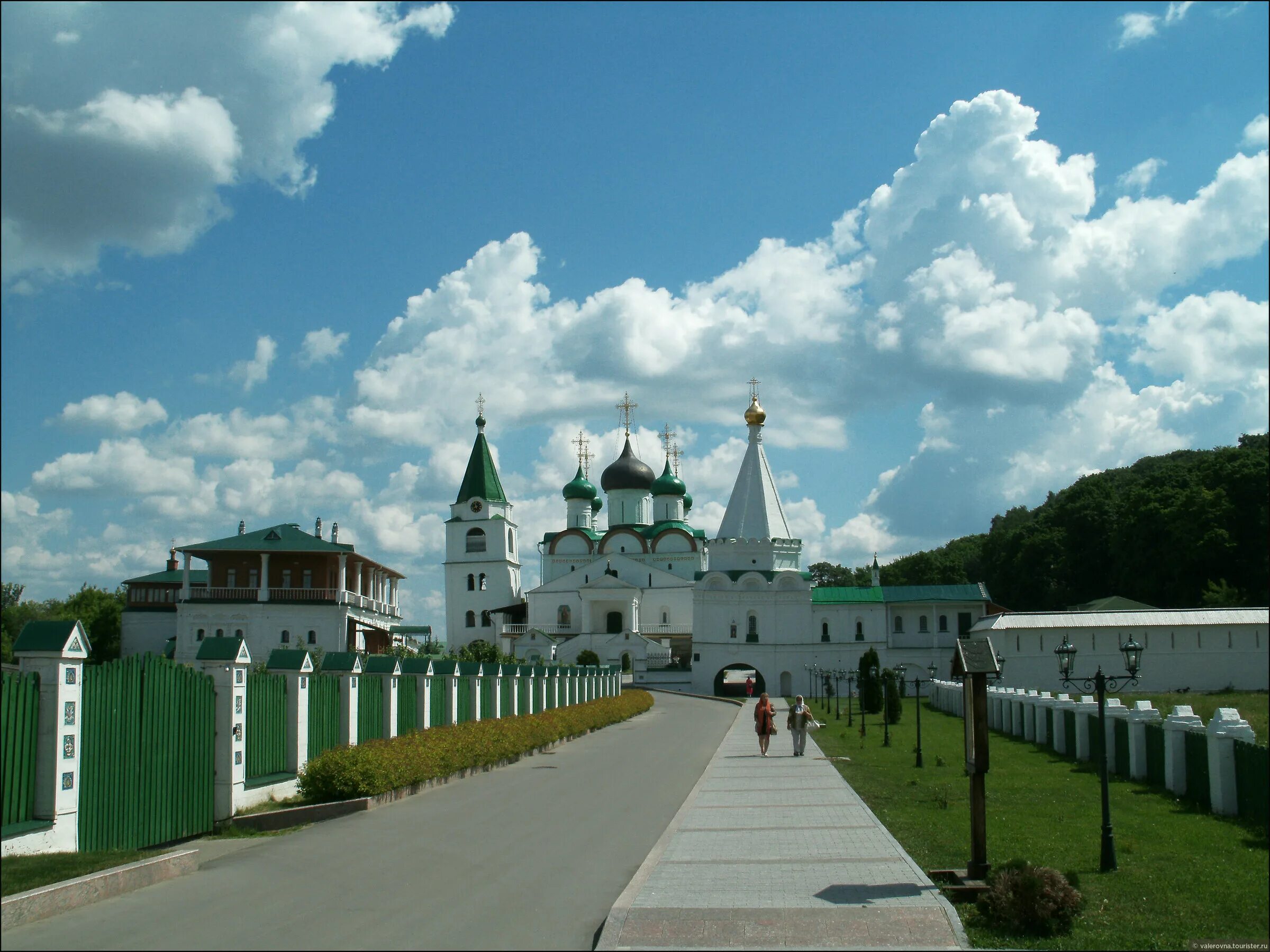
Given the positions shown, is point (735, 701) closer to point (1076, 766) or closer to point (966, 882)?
point (1076, 766)

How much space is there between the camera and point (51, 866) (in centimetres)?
813

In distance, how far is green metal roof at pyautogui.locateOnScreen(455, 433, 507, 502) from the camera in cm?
7000

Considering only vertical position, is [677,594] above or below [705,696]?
above

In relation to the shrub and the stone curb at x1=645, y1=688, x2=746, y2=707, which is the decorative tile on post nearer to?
the shrub

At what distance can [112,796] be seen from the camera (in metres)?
10.0

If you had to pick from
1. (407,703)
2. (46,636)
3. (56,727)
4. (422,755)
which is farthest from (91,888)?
(407,703)

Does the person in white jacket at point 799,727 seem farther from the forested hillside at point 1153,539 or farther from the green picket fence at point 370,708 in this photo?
the forested hillside at point 1153,539

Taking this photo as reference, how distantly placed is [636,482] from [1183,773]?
61249 mm

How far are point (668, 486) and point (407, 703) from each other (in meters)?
58.3

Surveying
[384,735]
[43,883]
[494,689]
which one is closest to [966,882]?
[43,883]

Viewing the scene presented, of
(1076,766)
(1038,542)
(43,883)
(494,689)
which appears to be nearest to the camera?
(43,883)

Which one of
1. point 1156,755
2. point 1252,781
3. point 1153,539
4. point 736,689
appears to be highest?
point 1153,539

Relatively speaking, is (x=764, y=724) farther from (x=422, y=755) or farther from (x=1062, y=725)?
(x=422, y=755)

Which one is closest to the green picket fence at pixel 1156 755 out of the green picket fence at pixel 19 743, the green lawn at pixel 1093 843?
the green lawn at pixel 1093 843
